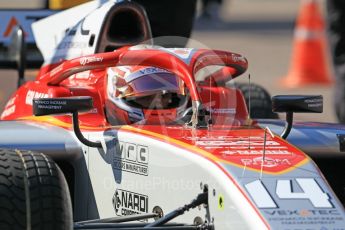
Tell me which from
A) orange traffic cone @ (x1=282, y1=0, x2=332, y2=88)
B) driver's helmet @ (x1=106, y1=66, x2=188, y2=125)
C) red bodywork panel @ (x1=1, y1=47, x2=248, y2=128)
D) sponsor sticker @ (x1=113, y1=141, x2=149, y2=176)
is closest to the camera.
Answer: sponsor sticker @ (x1=113, y1=141, x2=149, y2=176)

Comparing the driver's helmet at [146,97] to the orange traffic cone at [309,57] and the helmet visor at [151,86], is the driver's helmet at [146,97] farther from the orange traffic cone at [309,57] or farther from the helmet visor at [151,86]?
the orange traffic cone at [309,57]

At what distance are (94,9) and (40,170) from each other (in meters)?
2.65

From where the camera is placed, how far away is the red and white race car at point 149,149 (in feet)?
16.6

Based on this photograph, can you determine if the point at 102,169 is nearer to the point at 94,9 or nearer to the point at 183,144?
the point at 183,144

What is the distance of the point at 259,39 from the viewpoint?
58.8 ft

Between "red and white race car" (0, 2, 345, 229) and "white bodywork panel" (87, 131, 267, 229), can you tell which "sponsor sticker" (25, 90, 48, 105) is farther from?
"white bodywork panel" (87, 131, 267, 229)

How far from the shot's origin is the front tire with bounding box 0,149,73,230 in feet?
16.5

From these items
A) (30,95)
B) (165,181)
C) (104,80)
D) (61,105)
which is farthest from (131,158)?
(30,95)

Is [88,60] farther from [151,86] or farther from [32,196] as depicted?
[32,196]

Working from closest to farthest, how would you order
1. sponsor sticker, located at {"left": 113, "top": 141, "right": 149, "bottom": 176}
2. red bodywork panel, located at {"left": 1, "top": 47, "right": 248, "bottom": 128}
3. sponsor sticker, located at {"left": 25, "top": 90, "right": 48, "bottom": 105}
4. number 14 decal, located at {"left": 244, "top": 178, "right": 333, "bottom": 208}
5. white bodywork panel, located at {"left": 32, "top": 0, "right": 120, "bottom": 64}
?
1. number 14 decal, located at {"left": 244, "top": 178, "right": 333, "bottom": 208}
2. sponsor sticker, located at {"left": 113, "top": 141, "right": 149, "bottom": 176}
3. red bodywork panel, located at {"left": 1, "top": 47, "right": 248, "bottom": 128}
4. sponsor sticker, located at {"left": 25, "top": 90, "right": 48, "bottom": 105}
5. white bodywork panel, located at {"left": 32, "top": 0, "right": 120, "bottom": 64}

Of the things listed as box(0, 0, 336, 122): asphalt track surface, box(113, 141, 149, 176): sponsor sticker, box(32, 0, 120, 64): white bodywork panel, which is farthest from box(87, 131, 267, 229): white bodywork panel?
box(0, 0, 336, 122): asphalt track surface

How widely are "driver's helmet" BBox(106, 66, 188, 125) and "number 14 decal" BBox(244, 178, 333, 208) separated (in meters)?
1.20

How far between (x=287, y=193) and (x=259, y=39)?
12978mm

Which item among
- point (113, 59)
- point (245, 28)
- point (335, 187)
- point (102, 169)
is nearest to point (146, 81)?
point (113, 59)
